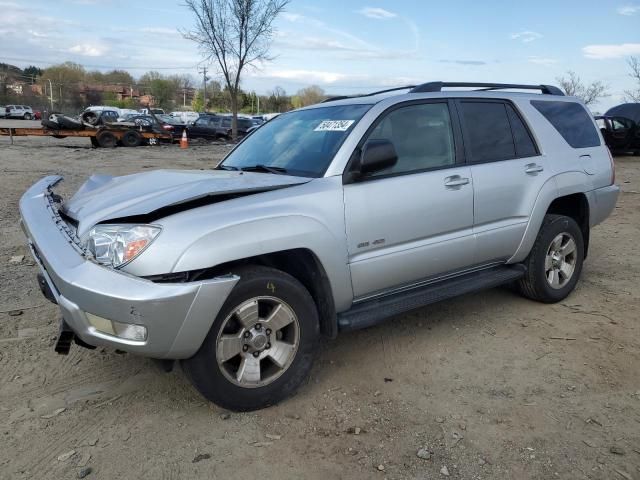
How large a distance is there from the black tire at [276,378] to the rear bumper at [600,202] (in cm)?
311

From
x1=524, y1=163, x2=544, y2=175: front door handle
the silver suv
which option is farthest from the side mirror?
x1=524, y1=163, x2=544, y2=175: front door handle

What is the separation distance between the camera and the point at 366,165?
10.5ft

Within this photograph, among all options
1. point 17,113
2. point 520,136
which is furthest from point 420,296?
point 17,113

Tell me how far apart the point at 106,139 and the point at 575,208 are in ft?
63.0

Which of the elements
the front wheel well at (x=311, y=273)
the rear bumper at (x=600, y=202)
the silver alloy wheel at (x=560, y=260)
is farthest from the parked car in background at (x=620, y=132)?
the front wheel well at (x=311, y=273)

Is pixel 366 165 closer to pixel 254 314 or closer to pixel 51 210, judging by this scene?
pixel 254 314

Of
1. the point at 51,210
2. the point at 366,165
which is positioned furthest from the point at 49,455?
the point at 366,165

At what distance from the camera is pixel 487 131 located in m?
4.10

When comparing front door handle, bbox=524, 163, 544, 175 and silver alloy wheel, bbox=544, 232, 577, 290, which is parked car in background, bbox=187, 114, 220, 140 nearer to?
silver alloy wheel, bbox=544, 232, 577, 290

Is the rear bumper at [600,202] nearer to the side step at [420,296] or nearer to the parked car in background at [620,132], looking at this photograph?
the side step at [420,296]

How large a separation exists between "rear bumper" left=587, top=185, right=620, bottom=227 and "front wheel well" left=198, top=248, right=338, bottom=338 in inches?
115

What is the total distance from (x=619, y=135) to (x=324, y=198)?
19525 millimetres

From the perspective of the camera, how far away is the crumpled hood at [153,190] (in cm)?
281

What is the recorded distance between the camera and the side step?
3262mm
